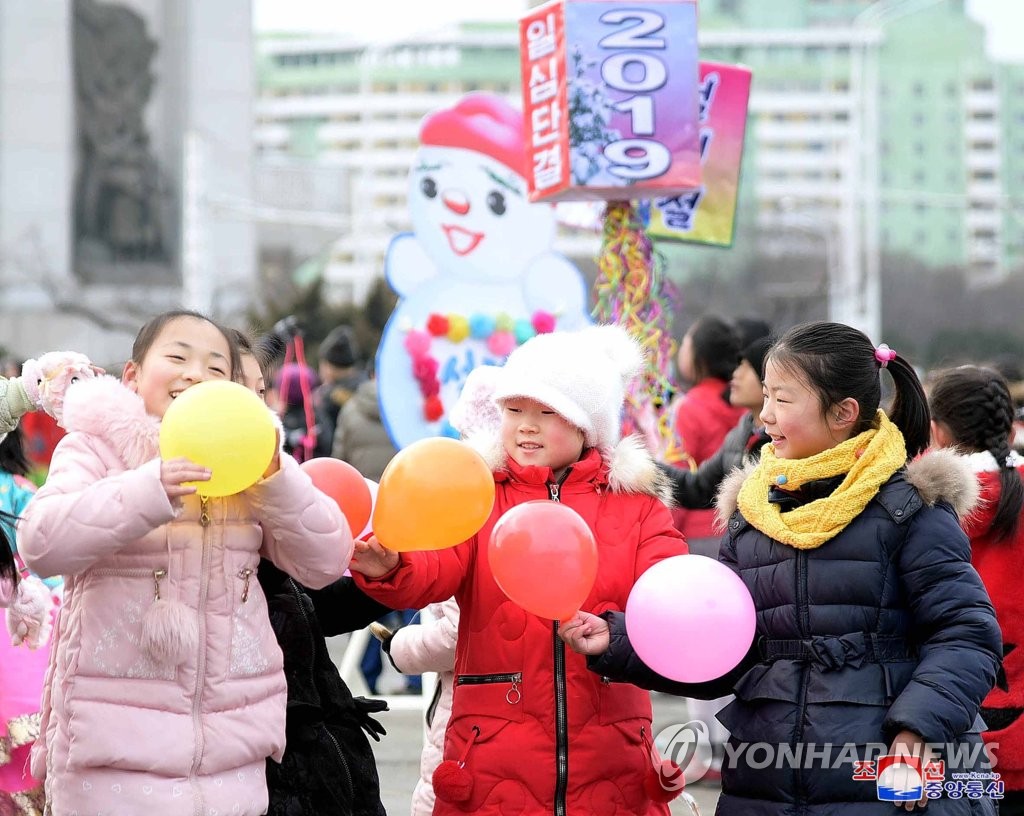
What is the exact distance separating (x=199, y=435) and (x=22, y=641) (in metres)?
1.56

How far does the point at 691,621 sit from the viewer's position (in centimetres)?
329

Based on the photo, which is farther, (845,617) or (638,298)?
(638,298)

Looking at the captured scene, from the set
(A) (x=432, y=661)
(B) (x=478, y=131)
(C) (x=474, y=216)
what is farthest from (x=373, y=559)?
(B) (x=478, y=131)

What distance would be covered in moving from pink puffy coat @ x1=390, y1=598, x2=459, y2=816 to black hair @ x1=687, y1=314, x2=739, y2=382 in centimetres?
282

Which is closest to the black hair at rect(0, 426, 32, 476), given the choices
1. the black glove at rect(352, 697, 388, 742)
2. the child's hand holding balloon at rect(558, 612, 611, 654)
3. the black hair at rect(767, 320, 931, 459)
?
the black glove at rect(352, 697, 388, 742)

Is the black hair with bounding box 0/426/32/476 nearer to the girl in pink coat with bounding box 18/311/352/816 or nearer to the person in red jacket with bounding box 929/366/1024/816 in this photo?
the girl in pink coat with bounding box 18/311/352/816

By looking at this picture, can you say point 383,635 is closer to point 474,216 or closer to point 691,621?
point 691,621

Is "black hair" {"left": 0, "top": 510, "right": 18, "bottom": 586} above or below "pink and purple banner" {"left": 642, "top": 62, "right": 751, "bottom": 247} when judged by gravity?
below

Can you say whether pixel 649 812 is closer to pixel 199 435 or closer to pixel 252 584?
pixel 252 584

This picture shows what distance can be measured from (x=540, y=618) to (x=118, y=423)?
106 cm

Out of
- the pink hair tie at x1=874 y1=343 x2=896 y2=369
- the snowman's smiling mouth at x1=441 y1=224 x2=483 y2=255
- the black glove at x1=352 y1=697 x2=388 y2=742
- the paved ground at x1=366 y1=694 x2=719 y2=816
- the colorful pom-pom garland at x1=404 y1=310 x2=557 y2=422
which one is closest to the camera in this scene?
the pink hair tie at x1=874 y1=343 x2=896 y2=369

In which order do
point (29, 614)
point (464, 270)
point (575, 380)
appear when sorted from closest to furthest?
point (575, 380), point (29, 614), point (464, 270)

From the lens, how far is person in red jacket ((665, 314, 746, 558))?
6895 mm

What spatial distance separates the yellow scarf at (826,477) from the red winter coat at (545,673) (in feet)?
0.85
